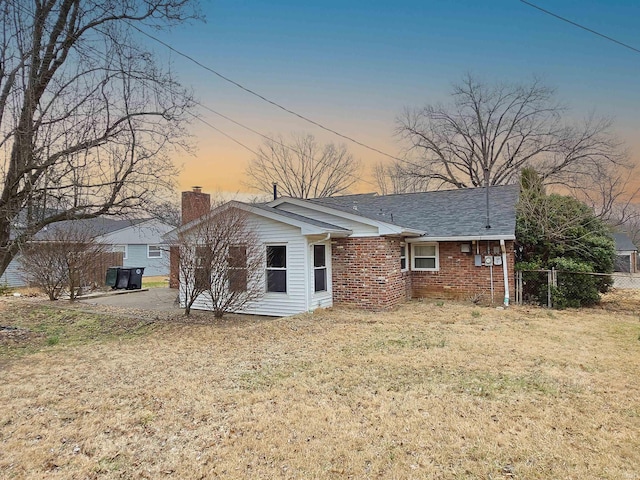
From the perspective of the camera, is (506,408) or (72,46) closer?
(506,408)

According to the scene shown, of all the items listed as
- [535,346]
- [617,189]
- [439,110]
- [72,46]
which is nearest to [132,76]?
[72,46]

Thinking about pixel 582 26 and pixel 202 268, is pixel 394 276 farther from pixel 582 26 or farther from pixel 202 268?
pixel 582 26

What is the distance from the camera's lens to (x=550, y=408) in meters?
4.38

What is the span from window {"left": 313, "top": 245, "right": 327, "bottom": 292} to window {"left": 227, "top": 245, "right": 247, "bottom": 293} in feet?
6.69

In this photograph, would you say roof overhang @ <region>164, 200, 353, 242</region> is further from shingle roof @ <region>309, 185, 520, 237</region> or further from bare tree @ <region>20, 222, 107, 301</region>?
bare tree @ <region>20, 222, 107, 301</region>

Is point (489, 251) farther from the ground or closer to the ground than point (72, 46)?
closer to the ground

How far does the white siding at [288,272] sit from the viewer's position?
10.6m

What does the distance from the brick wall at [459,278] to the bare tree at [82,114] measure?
887 cm

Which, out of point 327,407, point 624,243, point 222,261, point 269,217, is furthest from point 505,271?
point 624,243

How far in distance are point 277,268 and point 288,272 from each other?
41cm

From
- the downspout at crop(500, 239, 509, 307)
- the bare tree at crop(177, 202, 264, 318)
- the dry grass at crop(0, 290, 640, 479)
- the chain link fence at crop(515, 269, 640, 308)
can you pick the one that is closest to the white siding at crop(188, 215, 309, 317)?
the bare tree at crop(177, 202, 264, 318)

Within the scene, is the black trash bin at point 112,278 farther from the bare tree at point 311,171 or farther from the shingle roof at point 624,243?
the shingle roof at point 624,243

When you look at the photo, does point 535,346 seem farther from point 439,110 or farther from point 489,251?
point 439,110

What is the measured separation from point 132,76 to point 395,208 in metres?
11.2
